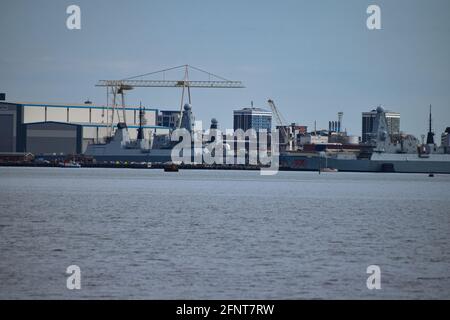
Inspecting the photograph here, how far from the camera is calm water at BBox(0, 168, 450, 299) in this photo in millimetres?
26609

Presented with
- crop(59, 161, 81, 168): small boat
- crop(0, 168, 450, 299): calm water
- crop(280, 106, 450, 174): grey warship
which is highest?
crop(280, 106, 450, 174): grey warship

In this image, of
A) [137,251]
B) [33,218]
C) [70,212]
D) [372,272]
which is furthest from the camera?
[70,212]

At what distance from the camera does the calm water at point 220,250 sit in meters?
26.6

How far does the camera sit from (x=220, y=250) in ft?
114

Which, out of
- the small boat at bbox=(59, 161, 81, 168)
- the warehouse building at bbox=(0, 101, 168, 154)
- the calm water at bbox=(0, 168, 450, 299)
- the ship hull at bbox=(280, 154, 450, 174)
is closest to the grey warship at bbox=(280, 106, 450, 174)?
the ship hull at bbox=(280, 154, 450, 174)

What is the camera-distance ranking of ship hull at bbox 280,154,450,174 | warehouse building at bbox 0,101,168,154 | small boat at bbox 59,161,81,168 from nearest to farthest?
ship hull at bbox 280,154,450,174 < small boat at bbox 59,161,81,168 < warehouse building at bbox 0,101,168,154

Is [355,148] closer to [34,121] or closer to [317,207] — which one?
[34,121]

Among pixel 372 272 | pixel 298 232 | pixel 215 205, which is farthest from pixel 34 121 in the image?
pixel 372 272

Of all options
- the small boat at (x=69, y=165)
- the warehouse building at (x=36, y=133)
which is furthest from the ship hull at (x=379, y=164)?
the warehouse building at (x=36, y=133)

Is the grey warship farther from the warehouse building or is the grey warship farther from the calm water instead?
the calm water

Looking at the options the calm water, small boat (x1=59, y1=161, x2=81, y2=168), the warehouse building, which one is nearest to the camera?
the calm water

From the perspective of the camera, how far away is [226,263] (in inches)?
1232
